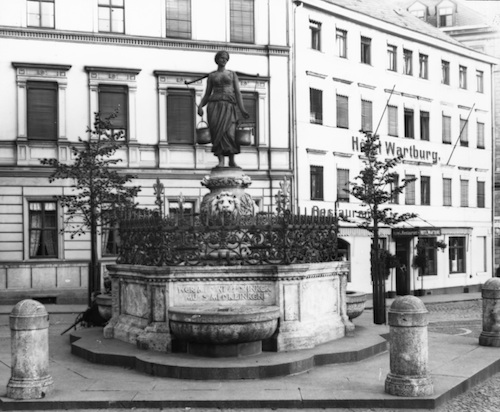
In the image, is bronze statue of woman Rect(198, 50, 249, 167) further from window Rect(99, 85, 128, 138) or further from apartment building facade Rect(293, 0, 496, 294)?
apartment building facade Rect(293, 0, 496, 294)

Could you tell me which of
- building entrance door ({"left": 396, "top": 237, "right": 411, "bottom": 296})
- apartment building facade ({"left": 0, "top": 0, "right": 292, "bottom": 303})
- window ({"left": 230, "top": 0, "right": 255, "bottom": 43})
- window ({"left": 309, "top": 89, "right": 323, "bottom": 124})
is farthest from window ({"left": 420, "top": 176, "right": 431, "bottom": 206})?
window ({"left": 230, "top": 0, "right": 255, "bottom": 43})

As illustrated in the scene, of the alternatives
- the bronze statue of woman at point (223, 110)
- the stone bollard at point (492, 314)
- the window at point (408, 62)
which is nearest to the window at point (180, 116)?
the window at point (408, 62)

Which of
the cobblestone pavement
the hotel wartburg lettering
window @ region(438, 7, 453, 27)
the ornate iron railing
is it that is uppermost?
window @ region(438, 7, 453, 27)

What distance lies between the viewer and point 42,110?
30.5m

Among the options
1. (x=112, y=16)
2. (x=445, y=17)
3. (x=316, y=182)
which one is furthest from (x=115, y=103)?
(x=445, y=17)

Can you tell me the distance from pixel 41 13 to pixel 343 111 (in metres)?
13.0

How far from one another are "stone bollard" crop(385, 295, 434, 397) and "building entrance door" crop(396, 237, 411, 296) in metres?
28.0

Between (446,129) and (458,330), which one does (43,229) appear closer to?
(458,330)

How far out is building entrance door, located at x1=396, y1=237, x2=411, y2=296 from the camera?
39094mm

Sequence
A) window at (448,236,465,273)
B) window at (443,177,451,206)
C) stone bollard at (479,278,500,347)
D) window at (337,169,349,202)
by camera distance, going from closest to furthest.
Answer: stone bollard at (479,278,500,347) < window at (337,169,349,202) < window at (448,236,465,273) < window at (443,177,451,206)

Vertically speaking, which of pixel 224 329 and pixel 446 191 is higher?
pixel 446 191

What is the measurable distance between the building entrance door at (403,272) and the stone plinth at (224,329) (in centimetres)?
2623

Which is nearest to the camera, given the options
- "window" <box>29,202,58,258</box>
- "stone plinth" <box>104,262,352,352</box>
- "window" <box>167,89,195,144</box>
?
"stone plinth" <box>104,262,352,352</box>

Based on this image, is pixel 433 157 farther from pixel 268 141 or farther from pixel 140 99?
pixel 140 99
